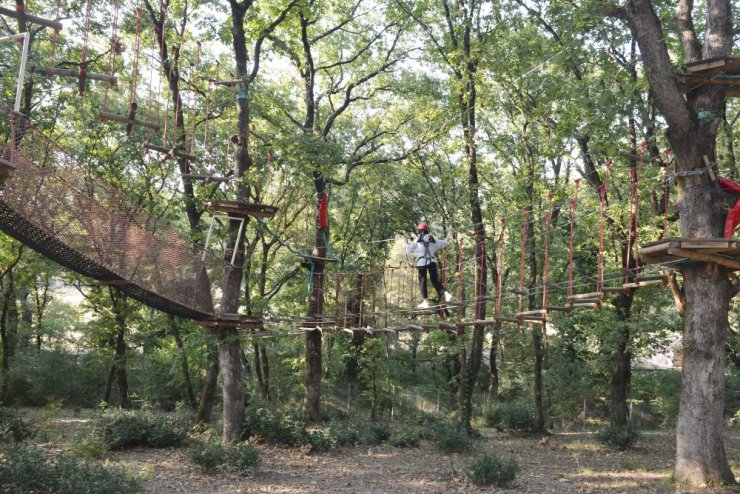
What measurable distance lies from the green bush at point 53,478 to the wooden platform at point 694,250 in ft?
20.2

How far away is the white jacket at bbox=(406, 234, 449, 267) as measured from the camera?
885 cm

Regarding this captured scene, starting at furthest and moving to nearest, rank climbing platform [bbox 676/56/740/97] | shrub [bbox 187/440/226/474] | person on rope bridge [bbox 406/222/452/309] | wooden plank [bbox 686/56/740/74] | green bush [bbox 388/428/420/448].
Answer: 1. green bush [bbox 388/428/420/448]
2. person on rope bridge [bbox 406/222/452/309]
3. shrub [bbox 187/440/226/474]
4. climbing platform [bbox 676/56/740/97]
5. wooden plank [bbox 686/56/740/74]

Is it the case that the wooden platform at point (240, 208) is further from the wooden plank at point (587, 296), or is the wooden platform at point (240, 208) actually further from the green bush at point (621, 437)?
the green bush at point (621, 437)

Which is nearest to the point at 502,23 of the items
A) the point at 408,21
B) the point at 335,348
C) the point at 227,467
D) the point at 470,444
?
the point at 408,21

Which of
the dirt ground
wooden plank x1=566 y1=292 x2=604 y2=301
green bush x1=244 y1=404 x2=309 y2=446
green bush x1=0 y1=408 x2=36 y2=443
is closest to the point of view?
wooden plank x1=566 y1=292 x2=604 y2=301

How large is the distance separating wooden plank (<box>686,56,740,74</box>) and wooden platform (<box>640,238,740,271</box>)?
2306 mm

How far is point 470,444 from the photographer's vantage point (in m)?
11.4

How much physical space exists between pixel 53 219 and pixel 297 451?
20.3 ft

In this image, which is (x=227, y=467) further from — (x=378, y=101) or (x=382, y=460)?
(x=378, y=101)

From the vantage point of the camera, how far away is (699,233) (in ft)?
24.6

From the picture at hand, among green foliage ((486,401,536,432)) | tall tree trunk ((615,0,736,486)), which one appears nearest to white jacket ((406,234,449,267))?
tall tree trunk ((615,0,736,486))

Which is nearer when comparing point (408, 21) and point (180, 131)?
point (180, 131)

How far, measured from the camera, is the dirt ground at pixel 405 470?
791 centimetres

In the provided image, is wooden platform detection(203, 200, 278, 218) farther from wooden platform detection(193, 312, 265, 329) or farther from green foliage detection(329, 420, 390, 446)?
green foliage detection(329, 420, 390, 446)
